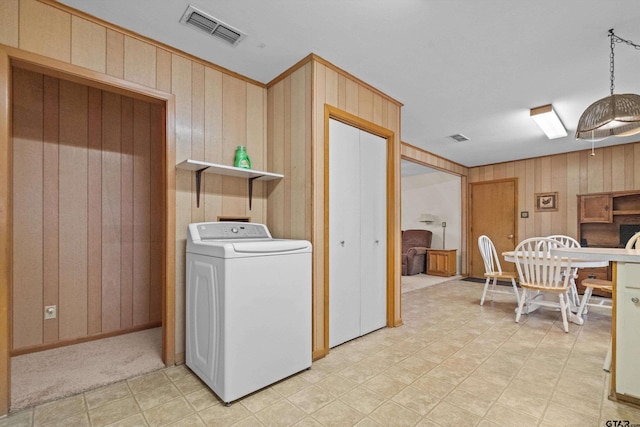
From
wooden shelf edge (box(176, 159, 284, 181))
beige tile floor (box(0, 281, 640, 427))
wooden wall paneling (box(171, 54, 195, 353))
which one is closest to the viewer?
beige tile floor (box(0, 281, 640, 427))

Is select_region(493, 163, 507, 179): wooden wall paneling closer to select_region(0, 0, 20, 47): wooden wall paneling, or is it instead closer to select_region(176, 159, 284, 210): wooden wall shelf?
select_region(176, 159, 284, 210): wooden wall shelf

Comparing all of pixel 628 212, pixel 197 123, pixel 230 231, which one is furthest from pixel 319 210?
pixel 628 212

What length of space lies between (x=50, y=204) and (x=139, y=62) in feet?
4.95

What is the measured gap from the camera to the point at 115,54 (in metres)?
2.11

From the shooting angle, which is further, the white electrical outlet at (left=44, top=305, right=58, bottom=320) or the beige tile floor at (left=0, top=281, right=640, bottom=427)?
the white electrical outlet at (left=44, top=305, right=58, bottom=320)

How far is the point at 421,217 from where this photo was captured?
7.34 metres

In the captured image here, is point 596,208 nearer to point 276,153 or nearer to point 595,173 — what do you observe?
point 595,173

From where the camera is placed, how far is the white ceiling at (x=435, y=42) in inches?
75.1

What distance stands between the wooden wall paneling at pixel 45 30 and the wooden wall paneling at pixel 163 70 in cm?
52

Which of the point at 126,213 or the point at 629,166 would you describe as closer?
the point at 126,213

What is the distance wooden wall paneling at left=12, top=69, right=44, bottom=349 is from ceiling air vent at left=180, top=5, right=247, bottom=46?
63.6 inches

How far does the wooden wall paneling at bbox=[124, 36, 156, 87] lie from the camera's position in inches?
84.9

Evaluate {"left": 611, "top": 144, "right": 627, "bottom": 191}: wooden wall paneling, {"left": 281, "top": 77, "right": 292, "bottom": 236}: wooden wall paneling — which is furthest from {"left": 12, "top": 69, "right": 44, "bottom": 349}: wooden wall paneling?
{"left": 611, "top": 144, "right": 627, "bottom": 191}: wooden wall paneling

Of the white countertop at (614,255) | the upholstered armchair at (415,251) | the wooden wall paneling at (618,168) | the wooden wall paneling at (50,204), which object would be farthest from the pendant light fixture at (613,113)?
the upholstered armchair at (415,251)
